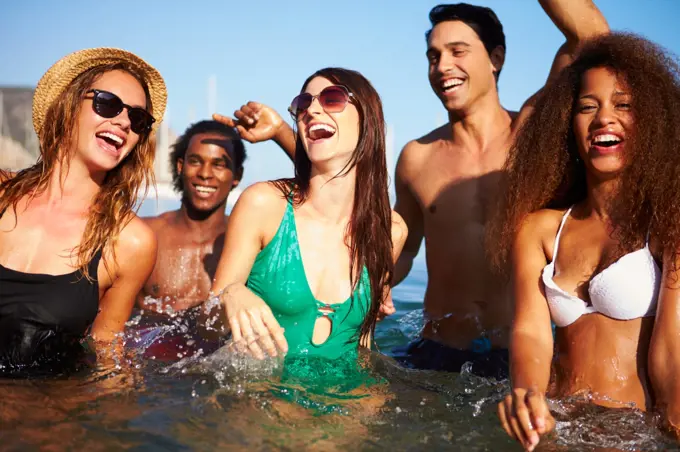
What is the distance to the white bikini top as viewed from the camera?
3.07 meters

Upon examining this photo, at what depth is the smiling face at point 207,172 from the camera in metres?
5.61

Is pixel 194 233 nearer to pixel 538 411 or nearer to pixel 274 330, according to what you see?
pixel 274 330

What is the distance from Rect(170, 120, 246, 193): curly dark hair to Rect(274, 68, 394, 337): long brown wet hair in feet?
6.92

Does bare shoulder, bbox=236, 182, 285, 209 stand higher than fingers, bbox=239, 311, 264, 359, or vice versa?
bare shoulder, bbox=236, 182, 285, 209

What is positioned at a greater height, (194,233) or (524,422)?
(194,233)

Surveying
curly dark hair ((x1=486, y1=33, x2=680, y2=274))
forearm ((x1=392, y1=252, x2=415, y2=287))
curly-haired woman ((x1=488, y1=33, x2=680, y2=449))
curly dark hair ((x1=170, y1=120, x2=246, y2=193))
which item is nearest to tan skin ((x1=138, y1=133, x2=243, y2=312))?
curly dark hair ((x1=170, y1=120, x2=246, y2=193))

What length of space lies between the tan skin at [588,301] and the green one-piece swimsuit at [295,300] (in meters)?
0.92

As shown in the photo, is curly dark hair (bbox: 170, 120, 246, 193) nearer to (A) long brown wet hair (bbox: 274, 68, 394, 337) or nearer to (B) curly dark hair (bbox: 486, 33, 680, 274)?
(A) long brown wet hair (bbox: 274, 68, 394, 337)

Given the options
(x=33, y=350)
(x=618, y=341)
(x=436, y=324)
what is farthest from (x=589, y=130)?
(x=33, y=350)

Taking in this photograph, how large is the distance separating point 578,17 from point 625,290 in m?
2.01

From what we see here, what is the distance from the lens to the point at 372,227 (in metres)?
3.89


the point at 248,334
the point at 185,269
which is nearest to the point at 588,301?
the point at 248,334

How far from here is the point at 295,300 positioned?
12.1 ft

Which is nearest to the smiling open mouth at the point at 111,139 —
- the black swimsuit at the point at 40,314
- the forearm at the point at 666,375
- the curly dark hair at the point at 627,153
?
the black swimsuit at the point at 40,314
